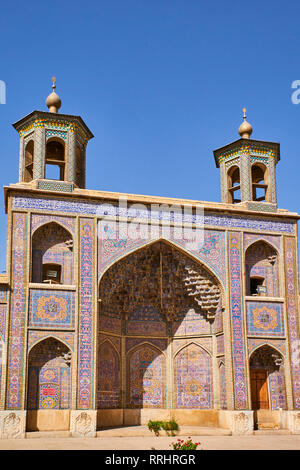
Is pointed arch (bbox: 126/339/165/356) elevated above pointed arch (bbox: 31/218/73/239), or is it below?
below

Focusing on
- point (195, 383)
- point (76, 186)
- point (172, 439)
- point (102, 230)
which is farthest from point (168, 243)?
point (172, 439)

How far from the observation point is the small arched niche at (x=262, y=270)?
16141mm

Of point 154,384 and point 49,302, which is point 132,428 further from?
point 49,302

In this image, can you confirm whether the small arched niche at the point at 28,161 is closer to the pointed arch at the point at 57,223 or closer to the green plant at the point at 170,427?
the pointed arch at the point at 57,223

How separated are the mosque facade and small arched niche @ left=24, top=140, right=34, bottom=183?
0.12ft

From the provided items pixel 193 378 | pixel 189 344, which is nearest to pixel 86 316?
pixel 189 344

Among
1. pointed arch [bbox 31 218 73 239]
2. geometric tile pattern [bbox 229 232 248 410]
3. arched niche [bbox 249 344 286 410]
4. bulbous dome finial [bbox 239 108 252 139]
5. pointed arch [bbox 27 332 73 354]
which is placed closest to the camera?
pointed arch [bbox 27 332 73 354]

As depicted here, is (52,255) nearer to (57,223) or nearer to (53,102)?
(57,223)

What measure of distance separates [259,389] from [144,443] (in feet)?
14.1

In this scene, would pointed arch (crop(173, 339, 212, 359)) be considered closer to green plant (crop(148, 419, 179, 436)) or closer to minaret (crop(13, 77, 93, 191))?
green plant (crop(148, 419, 179, 436))

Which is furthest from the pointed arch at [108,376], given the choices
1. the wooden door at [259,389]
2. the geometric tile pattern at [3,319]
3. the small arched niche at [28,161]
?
the small arched niche at [28,161]

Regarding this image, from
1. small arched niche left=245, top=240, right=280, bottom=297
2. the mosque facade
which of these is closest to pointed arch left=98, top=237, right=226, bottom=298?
the mosque facade

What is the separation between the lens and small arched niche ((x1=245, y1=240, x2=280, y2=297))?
16141 millimetres

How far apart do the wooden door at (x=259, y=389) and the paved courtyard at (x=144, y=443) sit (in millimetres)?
1475
